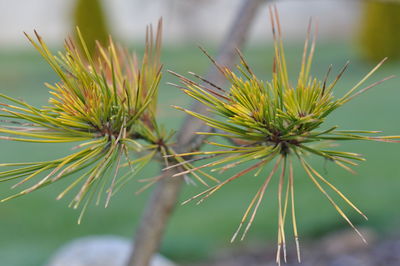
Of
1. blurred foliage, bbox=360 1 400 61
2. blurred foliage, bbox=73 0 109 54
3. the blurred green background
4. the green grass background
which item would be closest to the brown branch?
the blurred green background

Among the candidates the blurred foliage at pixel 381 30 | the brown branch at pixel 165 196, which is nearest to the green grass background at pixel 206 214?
the brown branch at pixel 165 196

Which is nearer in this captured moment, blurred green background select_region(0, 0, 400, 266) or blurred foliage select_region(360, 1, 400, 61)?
blurred green background select_region(0, 0, 400, 266)

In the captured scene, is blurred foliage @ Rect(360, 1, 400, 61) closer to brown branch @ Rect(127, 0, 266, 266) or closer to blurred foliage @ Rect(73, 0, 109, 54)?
blurred foliage @ Rect(73, 0, 109, 54)

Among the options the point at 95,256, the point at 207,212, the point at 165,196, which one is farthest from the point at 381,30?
the point at 165,196

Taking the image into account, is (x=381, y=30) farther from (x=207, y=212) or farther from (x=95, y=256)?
(x=95, y=256)

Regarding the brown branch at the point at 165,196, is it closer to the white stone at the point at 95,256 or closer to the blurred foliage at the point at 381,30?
the white stone at the point at 95,256

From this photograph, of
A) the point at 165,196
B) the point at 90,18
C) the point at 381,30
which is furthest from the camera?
the point at 90,18
